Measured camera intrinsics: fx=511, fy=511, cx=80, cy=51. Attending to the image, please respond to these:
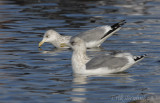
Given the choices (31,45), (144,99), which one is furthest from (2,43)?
(144,99)


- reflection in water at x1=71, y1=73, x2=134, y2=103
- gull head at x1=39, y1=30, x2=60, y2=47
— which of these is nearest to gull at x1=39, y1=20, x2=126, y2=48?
gull head at x1=39, y1=30, x2=60, y2=47

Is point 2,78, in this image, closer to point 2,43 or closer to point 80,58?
point 80,58

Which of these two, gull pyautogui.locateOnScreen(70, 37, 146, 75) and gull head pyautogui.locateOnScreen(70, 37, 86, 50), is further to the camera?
gull head pyautogui.locateOnScreen(70, 37, 86, 50)

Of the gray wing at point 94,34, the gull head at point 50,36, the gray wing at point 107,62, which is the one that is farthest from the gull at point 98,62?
the gull head at point 50,36

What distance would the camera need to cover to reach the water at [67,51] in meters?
10.0

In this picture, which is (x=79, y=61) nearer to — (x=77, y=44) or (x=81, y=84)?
(x=77, y=44)

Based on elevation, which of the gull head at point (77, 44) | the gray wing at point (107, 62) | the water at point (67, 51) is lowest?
the water at point (67, 51)

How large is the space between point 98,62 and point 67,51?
3.77 metres

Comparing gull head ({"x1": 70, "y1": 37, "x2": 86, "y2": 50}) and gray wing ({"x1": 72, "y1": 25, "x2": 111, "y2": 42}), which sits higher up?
gull head ({"x1": 70, "y1": 37, "x2": 86, "y2": 50})

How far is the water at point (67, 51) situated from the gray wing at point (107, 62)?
0.85ft

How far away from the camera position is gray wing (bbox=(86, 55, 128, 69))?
11.7m

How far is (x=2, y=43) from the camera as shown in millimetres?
16250

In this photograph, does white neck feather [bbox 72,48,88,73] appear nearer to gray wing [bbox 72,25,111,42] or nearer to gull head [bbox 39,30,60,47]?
gray wing [bbox 72,25,111,42]

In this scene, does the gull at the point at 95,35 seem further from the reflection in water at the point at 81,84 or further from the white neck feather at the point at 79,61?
the reflection in water at the point at 81,84
